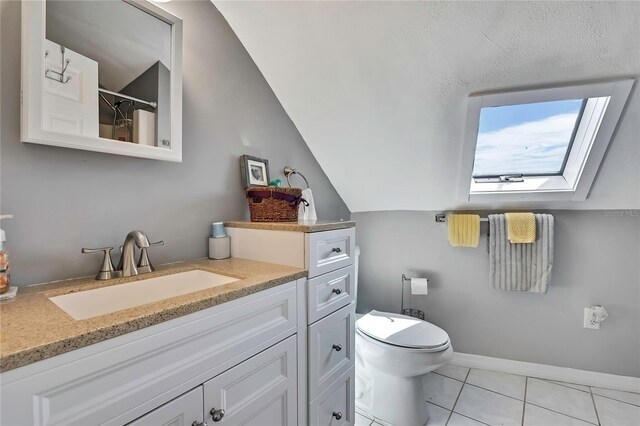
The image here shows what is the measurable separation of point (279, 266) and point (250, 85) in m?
1.00

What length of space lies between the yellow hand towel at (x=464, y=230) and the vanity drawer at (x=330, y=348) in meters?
1.10

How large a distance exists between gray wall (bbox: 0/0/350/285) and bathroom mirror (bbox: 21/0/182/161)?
0.18 ft

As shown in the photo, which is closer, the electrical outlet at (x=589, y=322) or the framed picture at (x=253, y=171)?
the framed picture at (x=253, y=171)

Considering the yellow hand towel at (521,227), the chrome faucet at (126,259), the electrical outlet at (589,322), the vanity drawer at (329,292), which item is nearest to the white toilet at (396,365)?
the vanity drawer at (329,292)

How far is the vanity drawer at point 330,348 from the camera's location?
108 cm

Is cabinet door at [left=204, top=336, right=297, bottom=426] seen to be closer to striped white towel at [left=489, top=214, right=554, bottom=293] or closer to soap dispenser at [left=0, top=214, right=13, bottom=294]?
soap dispenser at [left=0, top=214, right=13, bottom=294]

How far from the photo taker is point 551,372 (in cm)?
197

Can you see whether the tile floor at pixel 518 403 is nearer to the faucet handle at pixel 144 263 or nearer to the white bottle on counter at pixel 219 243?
the white bottle on counter at pixel 219 243

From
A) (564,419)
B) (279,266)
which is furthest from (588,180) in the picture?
(279,266)

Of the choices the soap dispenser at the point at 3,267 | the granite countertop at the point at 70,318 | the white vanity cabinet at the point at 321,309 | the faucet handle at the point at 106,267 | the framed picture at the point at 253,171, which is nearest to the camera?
the granite countertop at the point at 70,318

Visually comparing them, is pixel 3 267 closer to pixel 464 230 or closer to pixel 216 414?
pixel 216 414

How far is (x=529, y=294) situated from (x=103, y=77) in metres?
2.60

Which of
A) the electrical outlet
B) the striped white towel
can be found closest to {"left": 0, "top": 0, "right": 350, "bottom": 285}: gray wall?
the striped white towel

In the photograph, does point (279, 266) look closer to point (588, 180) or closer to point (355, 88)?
point (355, 88)
